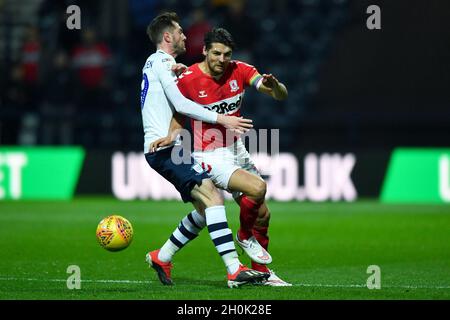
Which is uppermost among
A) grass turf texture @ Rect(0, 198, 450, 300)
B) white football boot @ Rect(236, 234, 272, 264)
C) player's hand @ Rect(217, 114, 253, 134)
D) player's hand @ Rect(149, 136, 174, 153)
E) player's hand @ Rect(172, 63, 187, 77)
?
player's hand @ Rect(172, 63, 187, 77)

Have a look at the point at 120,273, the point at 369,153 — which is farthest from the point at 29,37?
the point at 120,273

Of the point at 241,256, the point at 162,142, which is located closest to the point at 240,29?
the point at 241,256

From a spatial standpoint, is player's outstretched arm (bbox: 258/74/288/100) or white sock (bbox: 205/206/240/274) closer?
white sock (bbox: 205/206/240/274)

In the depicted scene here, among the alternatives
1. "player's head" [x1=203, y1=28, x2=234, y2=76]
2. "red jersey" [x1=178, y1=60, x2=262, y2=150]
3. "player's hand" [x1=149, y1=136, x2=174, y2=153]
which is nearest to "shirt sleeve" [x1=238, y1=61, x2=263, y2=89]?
"red jersey" [x1=178, y1=60, x2=262, y2=150]

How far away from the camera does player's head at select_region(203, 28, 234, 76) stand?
8820 millimetres

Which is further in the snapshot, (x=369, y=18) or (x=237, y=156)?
(x=369, y=18)

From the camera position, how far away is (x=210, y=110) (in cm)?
901

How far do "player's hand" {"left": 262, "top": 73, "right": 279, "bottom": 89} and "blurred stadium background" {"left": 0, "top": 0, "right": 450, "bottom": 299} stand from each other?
5574 millimetres

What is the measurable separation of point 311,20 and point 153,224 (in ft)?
31.0

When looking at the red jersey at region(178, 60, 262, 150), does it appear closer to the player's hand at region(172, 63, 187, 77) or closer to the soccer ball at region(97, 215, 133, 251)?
the player's hand at region(172, 63, 187, 77)

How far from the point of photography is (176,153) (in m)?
8.90

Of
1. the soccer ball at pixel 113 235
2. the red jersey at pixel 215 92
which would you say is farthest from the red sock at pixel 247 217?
the soccer ball at pixel 113 235

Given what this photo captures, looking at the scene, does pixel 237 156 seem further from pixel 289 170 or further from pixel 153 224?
pixel 289 170

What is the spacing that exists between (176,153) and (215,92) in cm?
63
